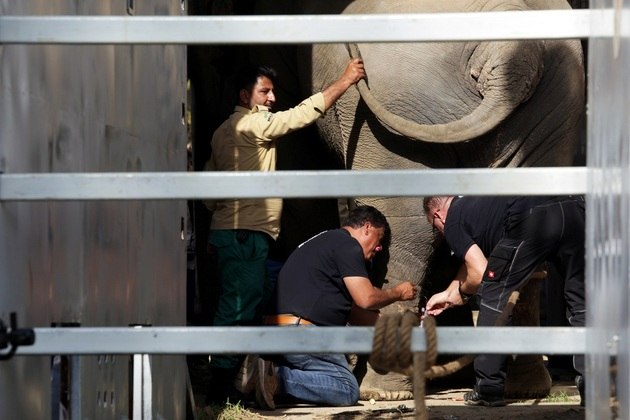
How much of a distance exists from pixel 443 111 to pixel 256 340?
5494 mm

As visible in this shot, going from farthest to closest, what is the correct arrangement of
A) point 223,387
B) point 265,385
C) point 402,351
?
point 223,387
point 265,385
point 402,351

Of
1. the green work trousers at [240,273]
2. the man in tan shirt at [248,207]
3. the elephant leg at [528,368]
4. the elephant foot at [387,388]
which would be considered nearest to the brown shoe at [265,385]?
the man in tan shirt at [248,207]

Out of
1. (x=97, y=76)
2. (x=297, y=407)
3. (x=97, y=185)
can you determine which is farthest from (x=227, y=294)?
(x=97, y=185)

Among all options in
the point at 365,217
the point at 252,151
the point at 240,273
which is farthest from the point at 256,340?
the point at 252,151

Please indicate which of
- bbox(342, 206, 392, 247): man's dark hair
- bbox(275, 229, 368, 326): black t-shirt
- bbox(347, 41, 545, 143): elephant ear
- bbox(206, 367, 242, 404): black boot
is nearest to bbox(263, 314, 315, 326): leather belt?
bbox(275, 229, 368, 326): black t-shirt

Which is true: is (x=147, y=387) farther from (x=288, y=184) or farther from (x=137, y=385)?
(x=288, y=184)

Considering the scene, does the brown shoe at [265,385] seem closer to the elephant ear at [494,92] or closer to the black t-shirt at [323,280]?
the black t-shirt at [323,280]

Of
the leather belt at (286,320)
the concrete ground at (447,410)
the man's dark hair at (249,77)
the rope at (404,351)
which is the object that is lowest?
the concrete ground at (447,410)

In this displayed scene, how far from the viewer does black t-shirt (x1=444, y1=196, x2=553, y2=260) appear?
742 cm

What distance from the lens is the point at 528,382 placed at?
8.09 m

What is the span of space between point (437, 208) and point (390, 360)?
16.9ft

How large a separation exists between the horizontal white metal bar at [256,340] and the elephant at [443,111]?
5.19m

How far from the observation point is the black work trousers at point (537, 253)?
23.7ft

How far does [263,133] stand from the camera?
311 inches
